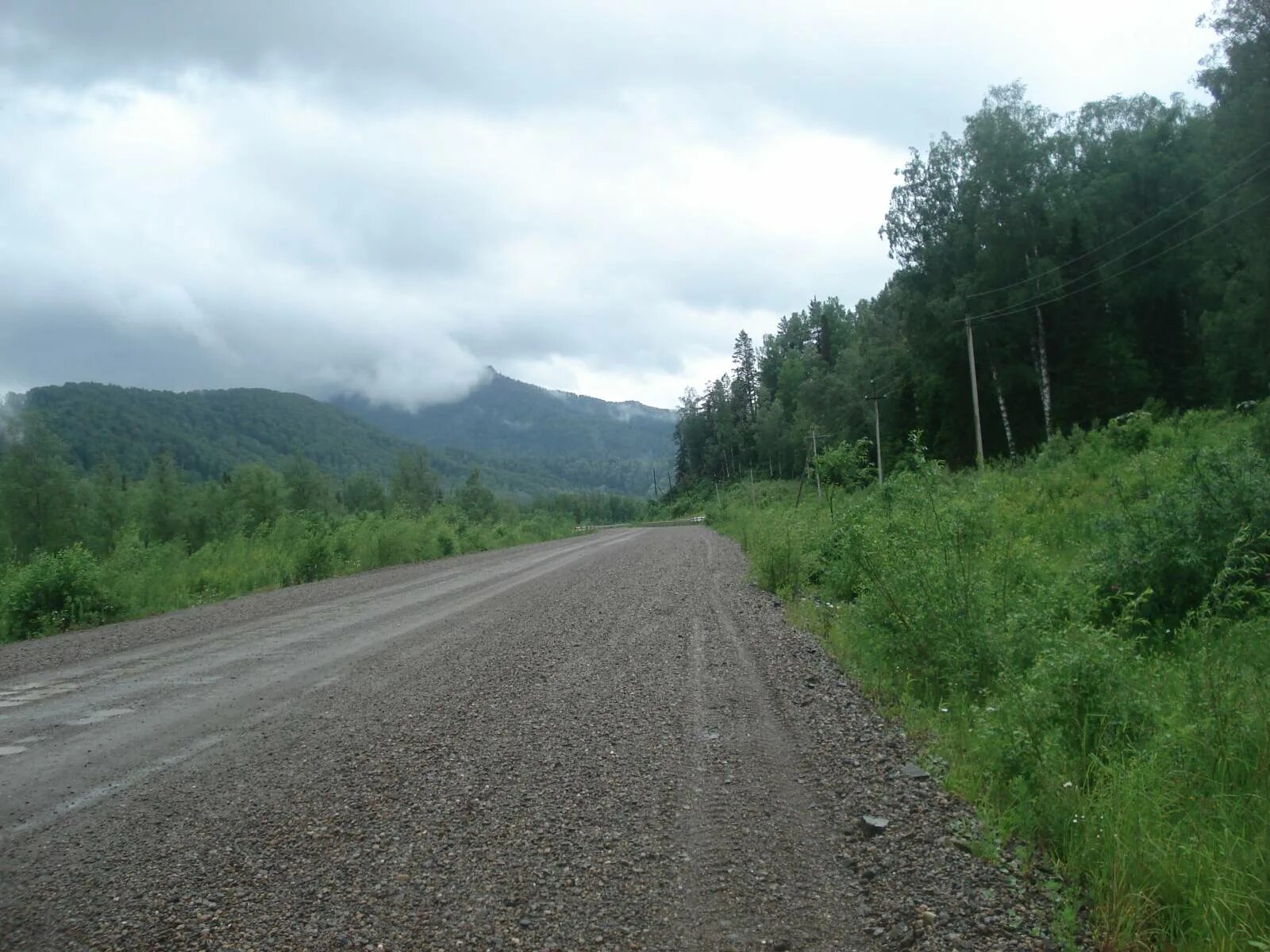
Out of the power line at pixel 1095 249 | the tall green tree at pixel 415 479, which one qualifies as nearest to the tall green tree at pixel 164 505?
the tall green tree at pixel 415 479

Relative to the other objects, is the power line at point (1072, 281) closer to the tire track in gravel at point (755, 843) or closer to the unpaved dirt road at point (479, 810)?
the unpaved dirt road at point (479, 810)

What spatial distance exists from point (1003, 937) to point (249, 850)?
342 centimetres

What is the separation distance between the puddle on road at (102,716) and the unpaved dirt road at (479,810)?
0.10 feet

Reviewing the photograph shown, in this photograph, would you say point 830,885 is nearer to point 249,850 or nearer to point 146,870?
point 249,850

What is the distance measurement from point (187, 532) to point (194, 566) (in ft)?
171

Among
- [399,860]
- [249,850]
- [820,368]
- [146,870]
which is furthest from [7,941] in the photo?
[820,368]

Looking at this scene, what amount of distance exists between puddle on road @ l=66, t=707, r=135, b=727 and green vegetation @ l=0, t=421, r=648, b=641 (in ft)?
28.1

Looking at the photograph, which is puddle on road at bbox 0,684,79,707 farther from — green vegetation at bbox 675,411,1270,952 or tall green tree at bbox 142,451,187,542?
tall green tree at bbox 142,451,187,542

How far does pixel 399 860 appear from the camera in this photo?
13.1 feet

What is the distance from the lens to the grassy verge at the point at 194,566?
1475 centimetres

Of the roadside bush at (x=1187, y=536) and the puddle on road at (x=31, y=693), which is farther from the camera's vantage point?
the roadside bush at (x=1187, y=536)

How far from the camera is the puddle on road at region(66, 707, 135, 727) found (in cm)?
692

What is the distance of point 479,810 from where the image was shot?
4.63 meters

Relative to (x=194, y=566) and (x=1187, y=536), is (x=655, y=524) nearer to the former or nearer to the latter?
(x=194, y=566)
